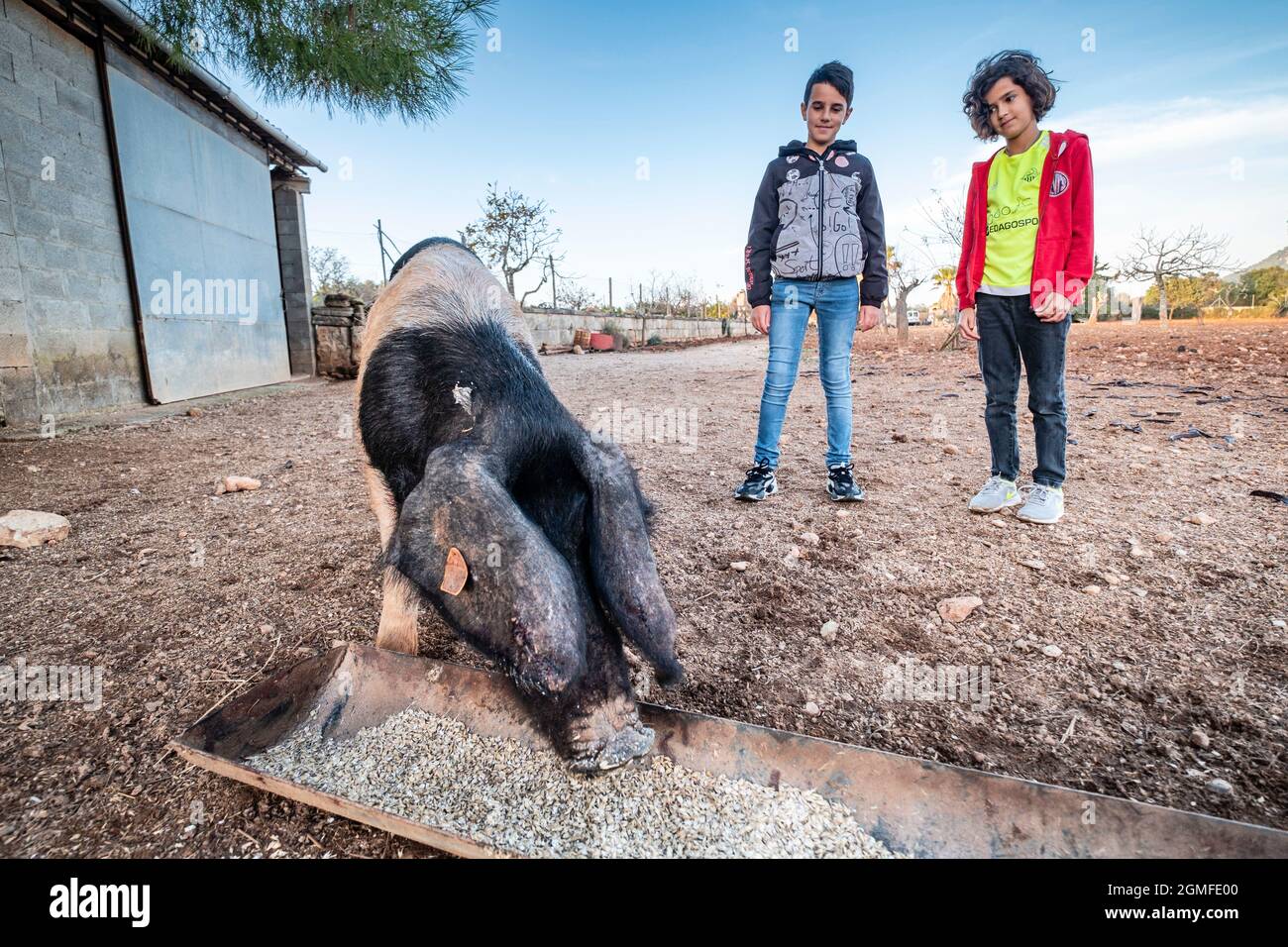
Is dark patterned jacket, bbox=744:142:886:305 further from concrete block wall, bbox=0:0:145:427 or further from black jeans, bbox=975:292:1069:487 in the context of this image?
concrete block wall, bbox=0:0:145:427

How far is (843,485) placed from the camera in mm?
4113

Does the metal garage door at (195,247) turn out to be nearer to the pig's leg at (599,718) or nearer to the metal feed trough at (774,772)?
the metal feed trough at (774,772)

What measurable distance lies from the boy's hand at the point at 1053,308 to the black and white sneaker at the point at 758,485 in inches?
68.4

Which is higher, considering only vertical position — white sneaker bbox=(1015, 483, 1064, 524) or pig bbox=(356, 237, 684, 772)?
pig bbox=(356, 237, 684, 772)

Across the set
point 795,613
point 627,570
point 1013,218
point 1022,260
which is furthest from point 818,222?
point 627,570

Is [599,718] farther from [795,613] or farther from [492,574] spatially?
[795,613]

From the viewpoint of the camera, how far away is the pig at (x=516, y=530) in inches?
53.8

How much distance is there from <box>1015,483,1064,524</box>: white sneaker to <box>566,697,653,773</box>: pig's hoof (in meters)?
2.94

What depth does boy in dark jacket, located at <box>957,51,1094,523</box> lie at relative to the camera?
3.31 metres

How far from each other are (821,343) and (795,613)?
200cm

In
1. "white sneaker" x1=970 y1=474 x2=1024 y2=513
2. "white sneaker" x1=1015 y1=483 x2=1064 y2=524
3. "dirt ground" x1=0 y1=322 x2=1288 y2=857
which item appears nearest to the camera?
"dirt ground" x1=0 y1=322 x2=1288 y2=857

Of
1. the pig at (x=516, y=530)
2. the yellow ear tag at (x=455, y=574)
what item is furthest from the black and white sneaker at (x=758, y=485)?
the yellow ear tag at (x=455, y=574)

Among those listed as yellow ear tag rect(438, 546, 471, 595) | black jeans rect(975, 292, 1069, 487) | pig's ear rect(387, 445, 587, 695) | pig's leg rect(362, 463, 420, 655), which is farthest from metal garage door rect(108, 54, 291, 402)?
black jeans rect(975, 292, 1069, 487)
